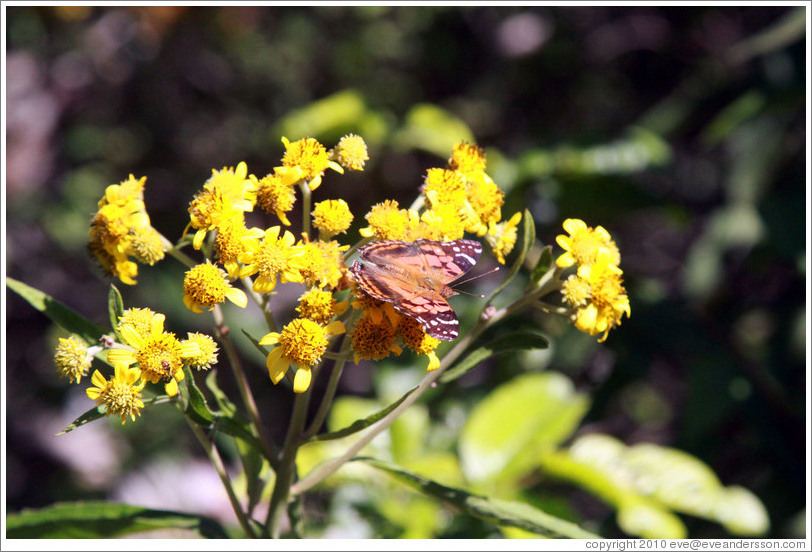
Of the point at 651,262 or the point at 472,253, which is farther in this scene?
the point at 651,262

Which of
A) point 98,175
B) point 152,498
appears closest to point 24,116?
point 98,175

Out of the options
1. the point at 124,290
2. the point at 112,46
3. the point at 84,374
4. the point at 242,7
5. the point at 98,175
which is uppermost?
the point at 242,7

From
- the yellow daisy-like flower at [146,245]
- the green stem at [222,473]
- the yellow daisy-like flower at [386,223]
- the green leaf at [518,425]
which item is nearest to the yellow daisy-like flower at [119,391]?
the green stem at [222,473]

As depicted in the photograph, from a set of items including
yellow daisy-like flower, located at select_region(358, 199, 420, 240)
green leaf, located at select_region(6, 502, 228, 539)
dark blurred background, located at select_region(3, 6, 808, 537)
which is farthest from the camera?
dark blurred background, located at select_region(3, 6, 808, 537)

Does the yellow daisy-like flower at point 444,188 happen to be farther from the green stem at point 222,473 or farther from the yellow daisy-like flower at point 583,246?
the green stem at point 222,473

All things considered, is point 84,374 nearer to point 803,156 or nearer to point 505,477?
point 505,477

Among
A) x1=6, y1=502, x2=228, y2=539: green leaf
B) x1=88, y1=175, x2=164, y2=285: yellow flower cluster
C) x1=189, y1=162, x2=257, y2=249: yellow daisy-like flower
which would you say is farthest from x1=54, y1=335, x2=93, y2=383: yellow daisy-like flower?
x1=6, y1=502, x2=228, y2=539: green leaf

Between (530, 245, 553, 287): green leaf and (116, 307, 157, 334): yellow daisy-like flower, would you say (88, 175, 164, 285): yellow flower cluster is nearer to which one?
(116, 307, 157, 334): yellow daisy-like flower
